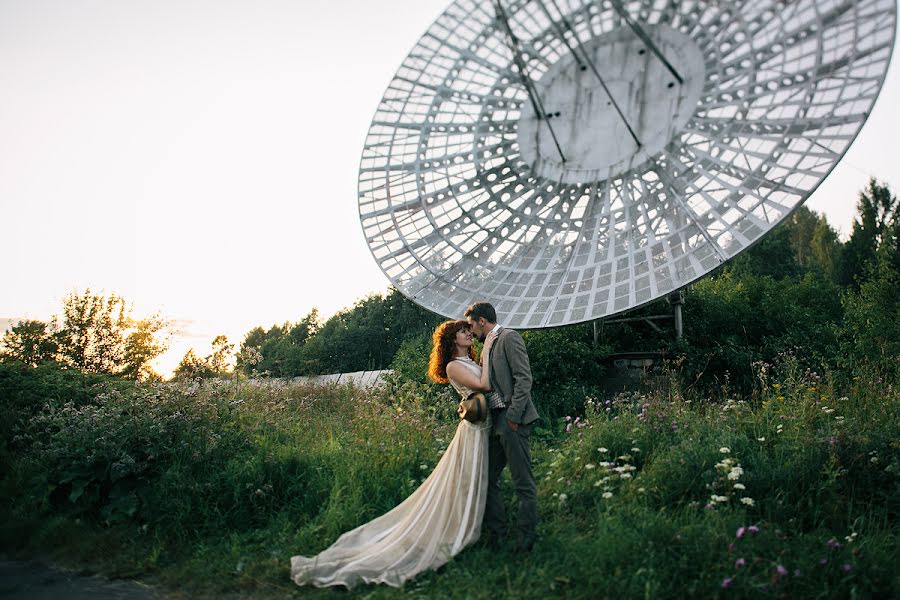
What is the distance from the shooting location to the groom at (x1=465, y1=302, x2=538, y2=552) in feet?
17.7

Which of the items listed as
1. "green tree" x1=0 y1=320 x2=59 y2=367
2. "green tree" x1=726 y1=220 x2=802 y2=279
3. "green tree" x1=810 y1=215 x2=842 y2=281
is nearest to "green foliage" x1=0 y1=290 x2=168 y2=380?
"green tree" x1=0 y1=320 x2=59 y2=367

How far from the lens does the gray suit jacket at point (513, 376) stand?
543cm

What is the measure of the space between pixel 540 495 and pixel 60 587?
4292 millimetres

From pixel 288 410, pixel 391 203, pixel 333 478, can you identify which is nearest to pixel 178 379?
pixel 288 410

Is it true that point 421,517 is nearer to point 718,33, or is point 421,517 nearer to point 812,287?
point 718,33

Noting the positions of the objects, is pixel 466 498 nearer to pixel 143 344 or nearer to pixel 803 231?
pixel 143 344

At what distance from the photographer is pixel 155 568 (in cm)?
572

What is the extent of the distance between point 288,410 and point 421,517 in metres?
5.54

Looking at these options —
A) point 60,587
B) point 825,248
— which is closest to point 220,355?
point 60,587

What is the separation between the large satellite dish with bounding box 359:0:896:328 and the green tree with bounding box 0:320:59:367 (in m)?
18.1

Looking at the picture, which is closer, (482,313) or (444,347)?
(482,313)

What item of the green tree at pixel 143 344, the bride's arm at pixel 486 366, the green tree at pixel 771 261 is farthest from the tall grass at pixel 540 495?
the green tree at pixel 771 261

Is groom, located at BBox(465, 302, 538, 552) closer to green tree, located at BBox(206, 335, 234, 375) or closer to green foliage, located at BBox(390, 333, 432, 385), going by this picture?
green tree, located at BBox(206, 335, 234, 375)

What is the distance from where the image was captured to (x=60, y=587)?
527 cm
